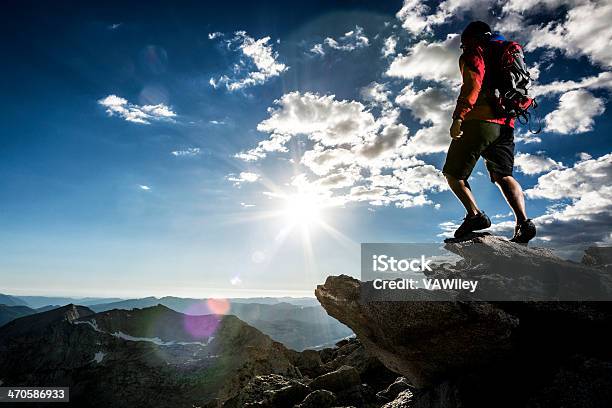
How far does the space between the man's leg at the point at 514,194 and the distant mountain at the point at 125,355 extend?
115 feet

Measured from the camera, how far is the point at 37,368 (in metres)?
64.4

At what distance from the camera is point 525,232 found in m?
7.05

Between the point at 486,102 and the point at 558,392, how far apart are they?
18.2 ft

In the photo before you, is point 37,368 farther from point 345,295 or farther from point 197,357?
point 345,295

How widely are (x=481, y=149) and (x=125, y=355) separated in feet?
237

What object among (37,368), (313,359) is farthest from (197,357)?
(313,359)

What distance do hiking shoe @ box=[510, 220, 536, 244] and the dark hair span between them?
4334 mm

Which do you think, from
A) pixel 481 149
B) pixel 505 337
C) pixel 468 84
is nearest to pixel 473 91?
pixel 468 84

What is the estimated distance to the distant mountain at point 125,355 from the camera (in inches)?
1891

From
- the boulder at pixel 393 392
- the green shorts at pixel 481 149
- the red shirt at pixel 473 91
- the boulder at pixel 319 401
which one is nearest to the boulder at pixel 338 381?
the boulder at pixel 319 401

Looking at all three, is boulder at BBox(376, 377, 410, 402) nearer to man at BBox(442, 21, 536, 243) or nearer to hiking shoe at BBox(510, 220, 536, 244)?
man at BBox(442, 21, 536, 243)

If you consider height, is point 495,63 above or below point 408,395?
above

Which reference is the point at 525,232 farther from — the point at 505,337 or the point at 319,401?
the point at 319,401

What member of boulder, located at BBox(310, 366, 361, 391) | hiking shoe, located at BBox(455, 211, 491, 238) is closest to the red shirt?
hiking shoe, located at BBox(455, 211, 491, 238)
